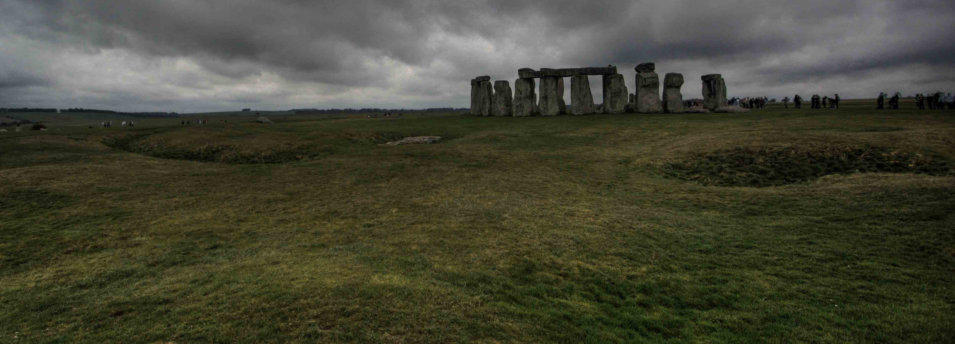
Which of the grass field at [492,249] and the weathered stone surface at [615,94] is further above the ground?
the weathered stone surface at [615,94]

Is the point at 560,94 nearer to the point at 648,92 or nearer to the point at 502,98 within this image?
the point at 502,98

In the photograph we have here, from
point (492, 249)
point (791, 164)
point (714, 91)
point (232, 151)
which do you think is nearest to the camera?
point (492, 249)

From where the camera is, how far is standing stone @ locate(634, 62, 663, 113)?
136ft

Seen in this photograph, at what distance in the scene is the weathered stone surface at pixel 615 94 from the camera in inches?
1682

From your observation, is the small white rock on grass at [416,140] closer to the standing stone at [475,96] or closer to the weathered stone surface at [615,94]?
A: the standing stone at [475,96]

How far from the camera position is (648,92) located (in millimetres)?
41531

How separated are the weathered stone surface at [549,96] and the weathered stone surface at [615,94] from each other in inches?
191

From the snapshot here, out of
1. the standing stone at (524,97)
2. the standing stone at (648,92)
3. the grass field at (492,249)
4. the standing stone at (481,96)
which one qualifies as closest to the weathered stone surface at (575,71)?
the standing stone at (524,97)

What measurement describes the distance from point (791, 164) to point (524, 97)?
2924cm

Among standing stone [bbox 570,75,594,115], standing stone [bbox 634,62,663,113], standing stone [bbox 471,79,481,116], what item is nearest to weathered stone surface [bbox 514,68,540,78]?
standing stone [bbox 570,75,594,115]

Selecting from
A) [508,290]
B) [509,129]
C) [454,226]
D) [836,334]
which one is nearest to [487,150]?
[509,129]

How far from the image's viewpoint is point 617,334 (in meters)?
6.27

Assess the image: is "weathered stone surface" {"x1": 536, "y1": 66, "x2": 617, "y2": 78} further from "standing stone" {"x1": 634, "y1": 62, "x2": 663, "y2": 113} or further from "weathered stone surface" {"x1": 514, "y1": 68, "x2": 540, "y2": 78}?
"standing stone" {"x1": 634, "y1": 62, "x2": 663, "y2": 113}

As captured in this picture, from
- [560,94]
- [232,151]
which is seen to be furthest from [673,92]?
[232,151]
